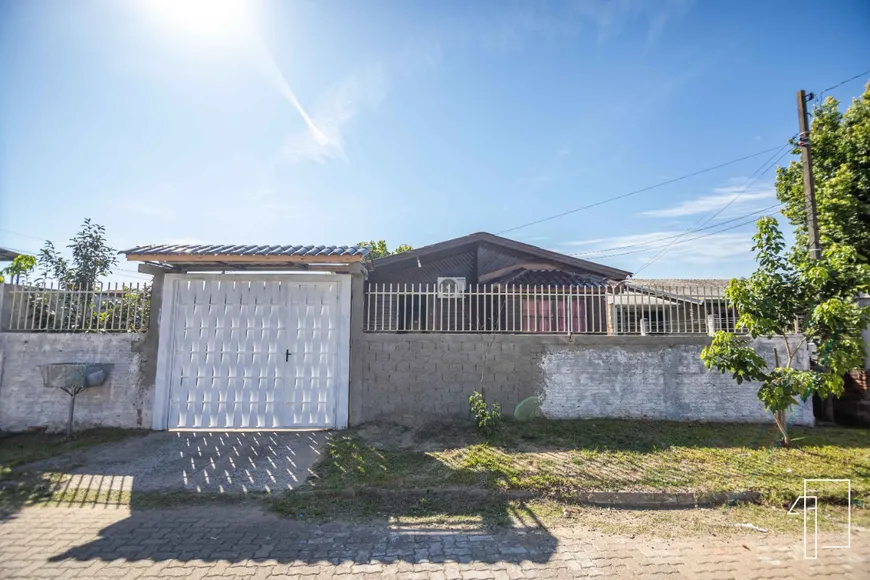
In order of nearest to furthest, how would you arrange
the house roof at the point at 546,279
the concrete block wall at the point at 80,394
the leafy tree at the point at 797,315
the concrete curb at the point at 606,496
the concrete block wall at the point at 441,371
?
the concrete curb at the point at 606,496 < the leafy tree at the point at 797,315 < the concrete block wall at the point at 80,394 < the concrete block wall at the point at 441,371 < the house roof at the point at 546,279

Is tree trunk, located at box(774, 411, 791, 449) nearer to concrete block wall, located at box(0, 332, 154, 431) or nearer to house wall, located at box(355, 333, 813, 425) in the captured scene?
house wall, located at box(355, 333, 813, 425)

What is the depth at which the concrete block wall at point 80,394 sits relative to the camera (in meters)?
6.54

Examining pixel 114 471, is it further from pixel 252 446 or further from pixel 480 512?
pixel 480 512

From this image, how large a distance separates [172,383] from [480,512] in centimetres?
539

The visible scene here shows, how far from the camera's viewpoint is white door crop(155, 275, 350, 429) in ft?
21.9

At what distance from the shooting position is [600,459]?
541 centimetres

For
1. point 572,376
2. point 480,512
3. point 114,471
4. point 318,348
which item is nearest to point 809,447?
point 572,376

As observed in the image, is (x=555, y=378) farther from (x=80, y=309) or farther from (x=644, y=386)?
(x=80, y=309)

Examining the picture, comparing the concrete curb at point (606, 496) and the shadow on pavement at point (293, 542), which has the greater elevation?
the concrete curb at point (606, 496)

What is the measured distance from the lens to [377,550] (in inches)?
136

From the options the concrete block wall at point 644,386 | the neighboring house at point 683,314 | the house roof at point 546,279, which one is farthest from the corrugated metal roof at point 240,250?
the house roof at point 546,279

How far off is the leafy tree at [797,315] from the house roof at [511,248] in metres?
6.44

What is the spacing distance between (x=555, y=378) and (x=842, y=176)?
9.77 m

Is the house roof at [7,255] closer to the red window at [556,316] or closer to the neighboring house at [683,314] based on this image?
the red window at [556,316]
